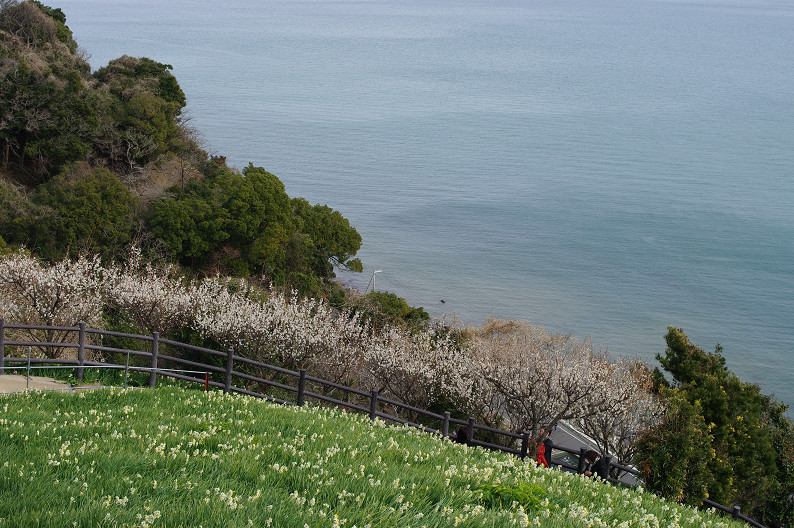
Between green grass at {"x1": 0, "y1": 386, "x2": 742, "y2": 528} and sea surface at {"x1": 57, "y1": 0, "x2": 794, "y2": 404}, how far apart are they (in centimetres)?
5470

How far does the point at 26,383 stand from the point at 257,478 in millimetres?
8378

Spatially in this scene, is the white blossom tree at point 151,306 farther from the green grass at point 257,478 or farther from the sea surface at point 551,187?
the sea surface at point 551,187

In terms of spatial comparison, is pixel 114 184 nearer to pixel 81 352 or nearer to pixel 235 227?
pixel 235 227

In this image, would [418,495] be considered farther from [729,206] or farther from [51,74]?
[729,206]

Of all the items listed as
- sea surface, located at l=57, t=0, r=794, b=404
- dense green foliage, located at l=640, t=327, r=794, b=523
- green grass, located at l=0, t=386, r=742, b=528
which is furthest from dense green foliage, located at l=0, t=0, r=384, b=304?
green grass, located at l=0, t=386, r=742, b=528

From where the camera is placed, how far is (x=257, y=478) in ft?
23.7

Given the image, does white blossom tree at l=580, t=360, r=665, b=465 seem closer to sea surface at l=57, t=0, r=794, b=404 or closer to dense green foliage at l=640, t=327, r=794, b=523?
dense green foliage at l=640, t=327, r=794, b=523

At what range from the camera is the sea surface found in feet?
238

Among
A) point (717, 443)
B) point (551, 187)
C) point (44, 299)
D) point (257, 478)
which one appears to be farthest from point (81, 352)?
point (551, 187)

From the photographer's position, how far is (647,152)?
129875 mm

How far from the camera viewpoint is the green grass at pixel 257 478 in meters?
6.02

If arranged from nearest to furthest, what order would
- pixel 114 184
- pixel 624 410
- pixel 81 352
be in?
1. pixel 81 352
2. pixel 624 410
3. pixel 114 184

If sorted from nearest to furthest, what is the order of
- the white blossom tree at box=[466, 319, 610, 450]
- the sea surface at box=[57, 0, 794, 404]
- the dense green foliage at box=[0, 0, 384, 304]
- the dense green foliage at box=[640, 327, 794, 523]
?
1. the dense green foliage at box=[640, 327, 794, 523]
2. the white blossom tree at box=[466, 319, 610, 450]
3. the dense green foliage at box=[0, 0, 384, 304]
4. the sea surface at box=[57, 0, 794, 404]

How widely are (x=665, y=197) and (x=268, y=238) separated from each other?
78.7m
